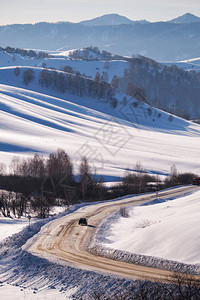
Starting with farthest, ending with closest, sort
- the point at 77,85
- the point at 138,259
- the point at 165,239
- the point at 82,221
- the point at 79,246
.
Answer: the point at 77,85, the point at 82,221, the point at 79,246, the point at 165,239, the point at 138,259

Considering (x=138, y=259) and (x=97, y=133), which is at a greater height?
(x=97, y=133)

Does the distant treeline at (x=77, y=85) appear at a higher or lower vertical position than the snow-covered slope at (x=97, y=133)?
higher

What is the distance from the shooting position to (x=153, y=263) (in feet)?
71.7

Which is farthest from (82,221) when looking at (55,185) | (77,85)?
(77,85)

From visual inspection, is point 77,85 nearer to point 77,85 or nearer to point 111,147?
point 77,85

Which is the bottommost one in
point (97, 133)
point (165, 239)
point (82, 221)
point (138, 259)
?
point (82, 221)

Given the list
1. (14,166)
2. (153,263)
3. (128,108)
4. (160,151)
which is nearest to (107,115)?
(128,108)

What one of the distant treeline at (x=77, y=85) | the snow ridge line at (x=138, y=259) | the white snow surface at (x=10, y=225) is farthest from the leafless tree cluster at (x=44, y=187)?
the distant treeline at (x=77, y=85)

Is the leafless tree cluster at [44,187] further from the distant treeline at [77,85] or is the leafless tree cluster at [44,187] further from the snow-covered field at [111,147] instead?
the distant treeline at [77,85]

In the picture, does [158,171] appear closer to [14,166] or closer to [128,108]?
[14,166]

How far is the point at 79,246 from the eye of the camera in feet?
87.6

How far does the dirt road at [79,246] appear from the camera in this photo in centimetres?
2134

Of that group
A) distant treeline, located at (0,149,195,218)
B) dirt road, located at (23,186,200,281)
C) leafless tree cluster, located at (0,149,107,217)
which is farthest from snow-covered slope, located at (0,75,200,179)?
dirt road, located at (23,186,200,281)

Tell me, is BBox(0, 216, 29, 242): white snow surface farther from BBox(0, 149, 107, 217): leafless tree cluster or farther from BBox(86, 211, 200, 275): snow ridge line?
BBox(86, 211, 200, 275): snow ridge line
